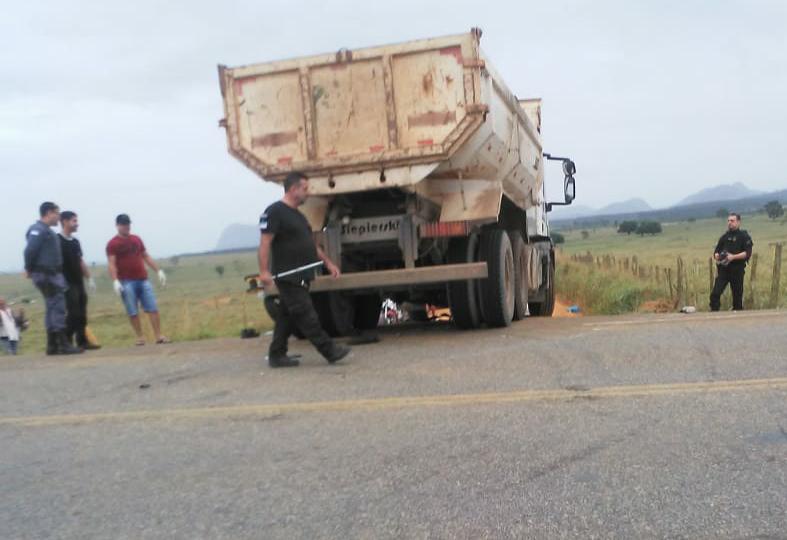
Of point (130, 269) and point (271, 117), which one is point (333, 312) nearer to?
point (271, 117)

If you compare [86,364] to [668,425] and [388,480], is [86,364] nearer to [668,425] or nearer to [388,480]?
[388,480]

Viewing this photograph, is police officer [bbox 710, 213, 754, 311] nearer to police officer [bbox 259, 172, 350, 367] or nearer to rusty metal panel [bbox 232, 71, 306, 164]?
rusty metal panel [bbox 232, 71, 306, 164]

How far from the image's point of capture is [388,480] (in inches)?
150

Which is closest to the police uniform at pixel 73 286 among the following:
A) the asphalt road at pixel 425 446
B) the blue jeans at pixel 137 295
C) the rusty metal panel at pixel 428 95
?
the blue jeans at pixel 137 295

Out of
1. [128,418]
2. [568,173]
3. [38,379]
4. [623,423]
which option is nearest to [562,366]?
[623,423]

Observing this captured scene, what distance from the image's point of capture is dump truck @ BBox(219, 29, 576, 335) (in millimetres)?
7621

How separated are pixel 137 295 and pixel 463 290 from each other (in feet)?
14.1

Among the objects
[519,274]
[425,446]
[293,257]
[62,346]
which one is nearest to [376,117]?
[293,257]

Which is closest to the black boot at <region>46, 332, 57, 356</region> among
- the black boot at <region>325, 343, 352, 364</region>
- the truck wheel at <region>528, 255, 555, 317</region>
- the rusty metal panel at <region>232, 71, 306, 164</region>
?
the rusty metal panel at <region>232, 71, 306, 164</region>

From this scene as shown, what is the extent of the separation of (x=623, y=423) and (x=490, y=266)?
A: 441 centimetres

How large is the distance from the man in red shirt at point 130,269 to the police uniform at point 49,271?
751 mm

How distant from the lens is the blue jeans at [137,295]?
9.84m

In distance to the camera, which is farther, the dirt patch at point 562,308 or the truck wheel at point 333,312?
the dirt patch at point 562,308

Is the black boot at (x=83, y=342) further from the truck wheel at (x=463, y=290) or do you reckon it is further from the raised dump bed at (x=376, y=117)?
the truck wheel at (x=463, y=290)
